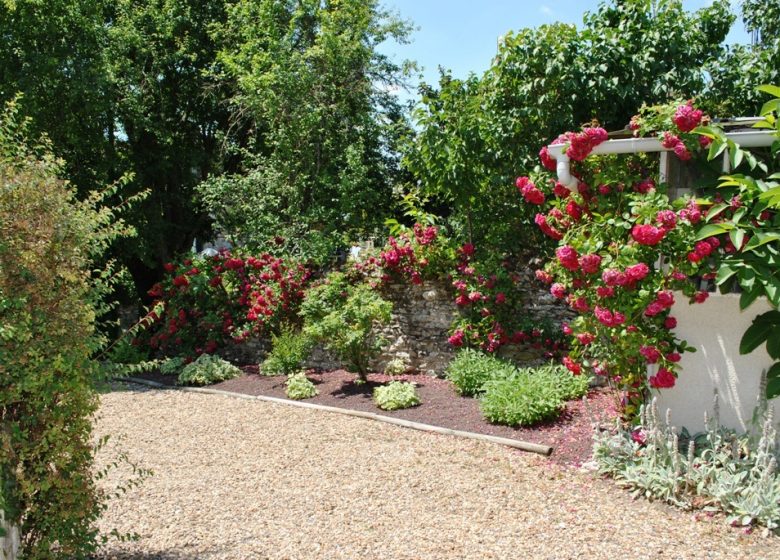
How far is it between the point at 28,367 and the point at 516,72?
20.3 feet

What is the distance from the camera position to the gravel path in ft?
12.0

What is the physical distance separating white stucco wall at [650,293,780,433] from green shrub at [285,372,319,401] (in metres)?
4.37

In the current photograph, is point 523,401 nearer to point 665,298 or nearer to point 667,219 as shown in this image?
point 665,298

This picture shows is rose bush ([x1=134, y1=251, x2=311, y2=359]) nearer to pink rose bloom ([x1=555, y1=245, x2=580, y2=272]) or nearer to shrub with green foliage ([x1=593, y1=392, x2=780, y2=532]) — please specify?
pink rose bloom ([x1=555, y1=245, x2=580, y2=272])

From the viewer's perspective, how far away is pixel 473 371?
23.4 feet

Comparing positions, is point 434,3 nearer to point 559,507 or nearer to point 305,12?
point 305,12

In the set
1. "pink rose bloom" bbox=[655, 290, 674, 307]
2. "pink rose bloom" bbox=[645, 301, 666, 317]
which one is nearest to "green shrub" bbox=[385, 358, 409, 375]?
"pink rose bloom" bbox=[645, 301, 666, 317]

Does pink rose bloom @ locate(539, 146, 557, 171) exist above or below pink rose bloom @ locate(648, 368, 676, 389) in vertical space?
above

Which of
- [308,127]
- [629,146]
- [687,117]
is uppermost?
[308,127]

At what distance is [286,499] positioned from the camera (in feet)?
14.8

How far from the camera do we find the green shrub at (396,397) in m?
6.96

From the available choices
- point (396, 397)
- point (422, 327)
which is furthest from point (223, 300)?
point (396, 397)

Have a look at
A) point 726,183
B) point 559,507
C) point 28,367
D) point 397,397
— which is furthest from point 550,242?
point 28,367

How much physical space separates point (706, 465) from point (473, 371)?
3.07 metres
